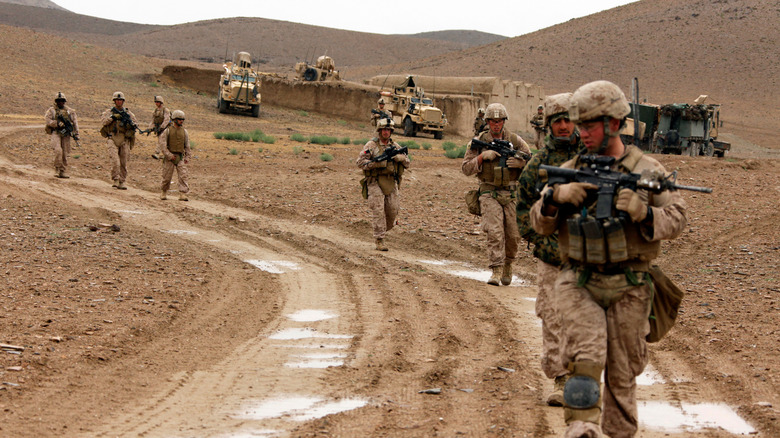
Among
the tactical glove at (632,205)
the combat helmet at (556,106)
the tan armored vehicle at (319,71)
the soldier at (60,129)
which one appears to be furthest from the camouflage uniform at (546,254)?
the tan armored vehicle at (319,71)

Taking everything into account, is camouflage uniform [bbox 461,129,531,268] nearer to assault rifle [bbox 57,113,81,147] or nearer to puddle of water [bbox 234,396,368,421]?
puddle of water [bbox 234,396,368,421]

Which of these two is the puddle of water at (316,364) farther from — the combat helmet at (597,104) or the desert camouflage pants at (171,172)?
the desert camouflage pants at (171,172)

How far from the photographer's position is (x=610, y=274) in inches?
177

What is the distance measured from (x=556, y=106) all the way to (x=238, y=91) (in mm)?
35794

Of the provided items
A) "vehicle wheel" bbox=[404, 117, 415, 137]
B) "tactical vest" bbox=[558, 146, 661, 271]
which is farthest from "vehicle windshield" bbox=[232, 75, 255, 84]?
"tactical vest" bbox=[558, 146, 661, 271]

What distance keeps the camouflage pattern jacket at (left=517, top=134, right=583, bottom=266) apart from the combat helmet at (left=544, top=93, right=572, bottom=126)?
16 centimetres

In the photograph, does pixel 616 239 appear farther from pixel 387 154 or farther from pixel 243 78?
pixel 243 78

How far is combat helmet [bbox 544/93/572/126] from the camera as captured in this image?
638cm

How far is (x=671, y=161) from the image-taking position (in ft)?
89.7

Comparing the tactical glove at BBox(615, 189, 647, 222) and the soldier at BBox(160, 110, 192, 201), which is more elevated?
the tactical glove at BBox(615, 189, 647, 222)

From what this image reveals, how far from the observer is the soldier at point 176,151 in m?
16.7

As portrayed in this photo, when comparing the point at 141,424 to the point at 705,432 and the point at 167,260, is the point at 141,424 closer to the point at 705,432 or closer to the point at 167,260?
the point at 705,432

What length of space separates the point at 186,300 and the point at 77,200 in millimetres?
7968

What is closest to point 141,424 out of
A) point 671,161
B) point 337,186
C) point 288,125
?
point 337,186
